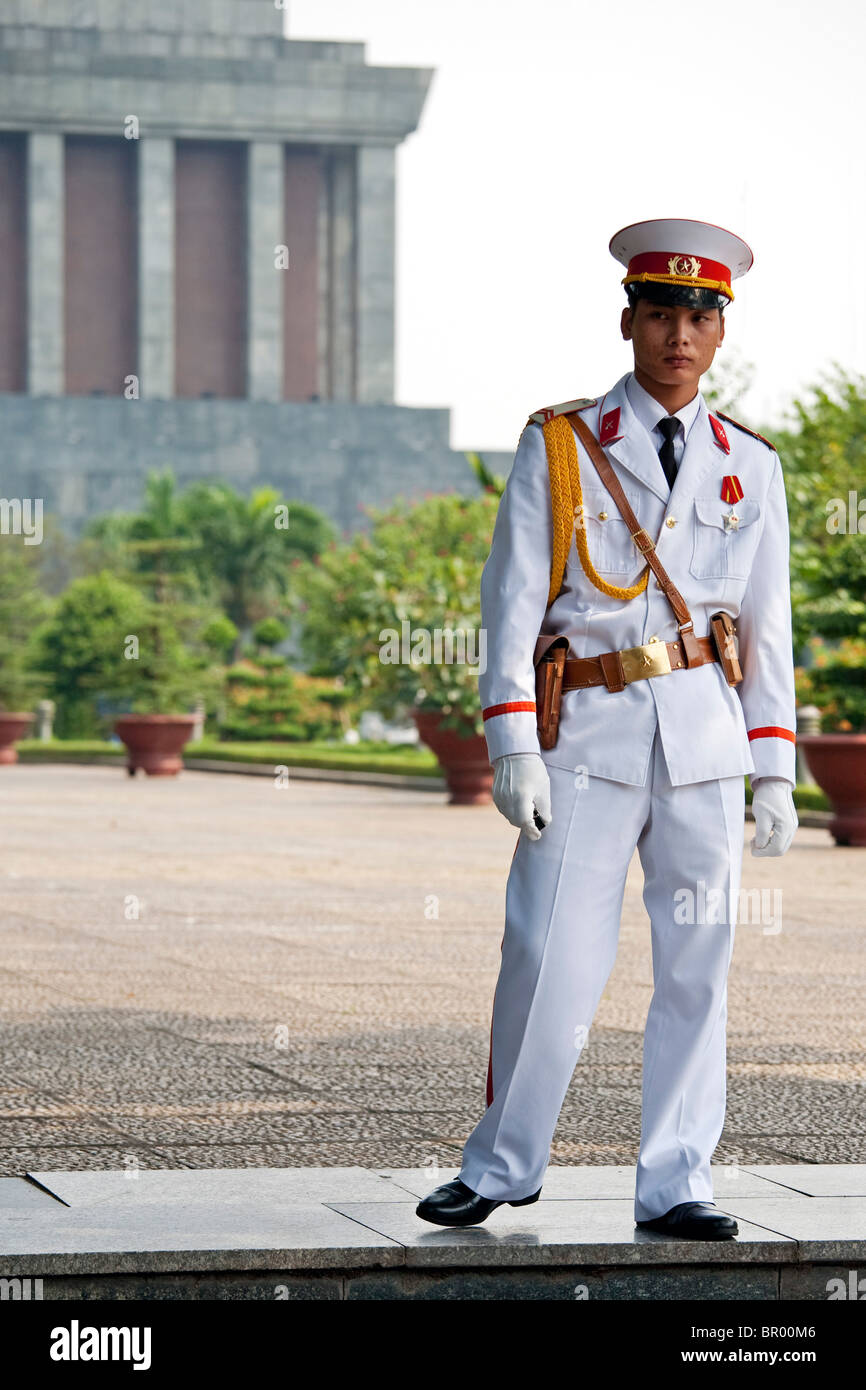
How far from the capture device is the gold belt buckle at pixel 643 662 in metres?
4.13

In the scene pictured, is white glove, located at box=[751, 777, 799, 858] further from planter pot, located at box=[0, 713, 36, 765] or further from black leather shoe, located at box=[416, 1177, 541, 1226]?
planter pot, located at box=[0, 713, 36, 765]

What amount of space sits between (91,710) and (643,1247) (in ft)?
128

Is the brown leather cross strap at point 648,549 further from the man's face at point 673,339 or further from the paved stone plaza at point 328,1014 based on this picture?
the paved stone plaza at point 328,1014

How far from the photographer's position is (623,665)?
4133mm

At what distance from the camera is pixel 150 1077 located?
6273 mm

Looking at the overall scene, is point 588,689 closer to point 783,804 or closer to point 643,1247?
point 783,804

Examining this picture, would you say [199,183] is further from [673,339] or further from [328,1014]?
[673,339]

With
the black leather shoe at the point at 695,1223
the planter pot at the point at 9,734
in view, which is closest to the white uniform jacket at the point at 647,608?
the black leather shoe at the point at 695,1223

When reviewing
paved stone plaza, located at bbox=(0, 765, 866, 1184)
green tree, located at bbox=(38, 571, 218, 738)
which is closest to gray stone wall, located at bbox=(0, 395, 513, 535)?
green tree, located at bbox=(38, 571, 218, 738)

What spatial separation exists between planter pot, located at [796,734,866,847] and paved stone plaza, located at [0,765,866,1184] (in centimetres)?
77

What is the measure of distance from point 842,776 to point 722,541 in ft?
38.6

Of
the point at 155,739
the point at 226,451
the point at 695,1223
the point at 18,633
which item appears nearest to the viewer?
the point at 695,1223


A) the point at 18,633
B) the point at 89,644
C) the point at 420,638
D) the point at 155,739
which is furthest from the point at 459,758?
the point at 18,633
